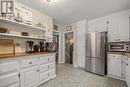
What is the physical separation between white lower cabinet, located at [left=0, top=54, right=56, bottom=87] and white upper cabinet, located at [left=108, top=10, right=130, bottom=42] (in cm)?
274

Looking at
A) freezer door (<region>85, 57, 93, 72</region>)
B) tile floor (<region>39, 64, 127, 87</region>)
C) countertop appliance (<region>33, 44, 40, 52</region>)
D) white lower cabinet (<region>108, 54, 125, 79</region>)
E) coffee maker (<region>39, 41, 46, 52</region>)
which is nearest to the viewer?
tile floor (<region>39, 64, 127, 87</region>)

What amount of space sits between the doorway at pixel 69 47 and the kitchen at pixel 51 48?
750 millimetres

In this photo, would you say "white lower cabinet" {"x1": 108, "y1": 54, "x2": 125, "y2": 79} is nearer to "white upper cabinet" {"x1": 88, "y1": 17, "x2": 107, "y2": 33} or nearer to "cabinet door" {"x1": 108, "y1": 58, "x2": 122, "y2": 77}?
"cabinet door" {"x1": 108, "y1": 58, "x2": 122, "y2": 77}

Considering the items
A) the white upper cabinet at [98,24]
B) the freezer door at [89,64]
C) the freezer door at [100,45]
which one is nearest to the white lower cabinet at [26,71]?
the freezer door at [89,64]

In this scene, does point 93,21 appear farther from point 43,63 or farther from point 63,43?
point 43,63

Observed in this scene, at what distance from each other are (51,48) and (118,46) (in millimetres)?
2594

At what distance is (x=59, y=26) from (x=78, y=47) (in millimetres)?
2082

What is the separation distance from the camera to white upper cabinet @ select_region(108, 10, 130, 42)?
3.17 metres

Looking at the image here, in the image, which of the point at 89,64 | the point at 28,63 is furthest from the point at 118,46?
the point at 28,63

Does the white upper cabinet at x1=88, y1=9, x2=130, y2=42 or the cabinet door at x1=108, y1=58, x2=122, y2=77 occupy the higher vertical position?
the white upper cabinet at x1=88, y1=9, x2=130, y2=42

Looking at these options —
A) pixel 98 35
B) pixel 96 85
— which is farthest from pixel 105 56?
pixel 96 85

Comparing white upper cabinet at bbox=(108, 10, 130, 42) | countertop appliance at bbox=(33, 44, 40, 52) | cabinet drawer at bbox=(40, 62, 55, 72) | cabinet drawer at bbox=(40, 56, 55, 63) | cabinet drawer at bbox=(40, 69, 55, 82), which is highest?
white upper cabinet at bbox=(108, 10, 130, 42)

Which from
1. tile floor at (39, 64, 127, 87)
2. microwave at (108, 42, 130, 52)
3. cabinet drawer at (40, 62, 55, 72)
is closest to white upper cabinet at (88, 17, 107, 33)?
microwave at (108, 42, 130, 52)

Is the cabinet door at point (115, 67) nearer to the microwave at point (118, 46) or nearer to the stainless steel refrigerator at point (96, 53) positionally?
the stainless steel refrigerator at point (96, 53)
